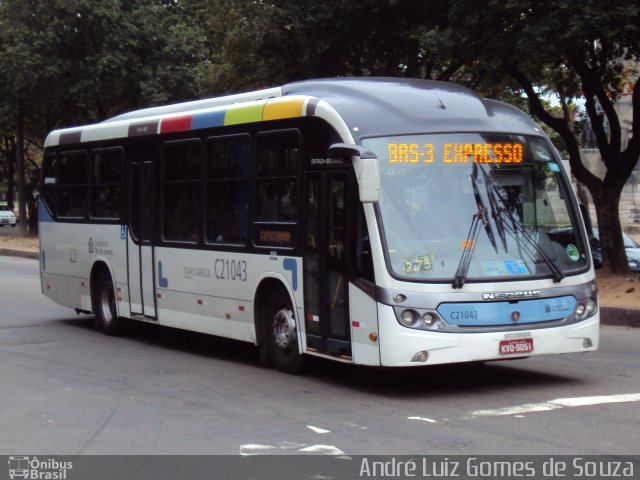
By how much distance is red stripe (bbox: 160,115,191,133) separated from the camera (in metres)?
12.9

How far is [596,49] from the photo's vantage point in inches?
811

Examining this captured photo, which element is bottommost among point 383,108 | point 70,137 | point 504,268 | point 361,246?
point 504,268

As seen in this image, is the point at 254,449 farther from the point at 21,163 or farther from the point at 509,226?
the point at 21,163

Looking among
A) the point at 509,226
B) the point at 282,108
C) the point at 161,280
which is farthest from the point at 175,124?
the point at 509,226

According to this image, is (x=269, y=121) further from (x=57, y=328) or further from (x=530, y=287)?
(x=57, y=328)

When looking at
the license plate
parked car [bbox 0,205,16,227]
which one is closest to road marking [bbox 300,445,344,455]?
the license plate

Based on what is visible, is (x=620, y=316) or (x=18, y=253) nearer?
(x=620, y=316)

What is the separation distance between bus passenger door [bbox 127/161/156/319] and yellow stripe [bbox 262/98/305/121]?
3.14 m

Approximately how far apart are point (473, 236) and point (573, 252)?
1168mm

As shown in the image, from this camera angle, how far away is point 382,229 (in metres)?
9.47

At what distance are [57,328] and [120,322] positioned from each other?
4.66 ft

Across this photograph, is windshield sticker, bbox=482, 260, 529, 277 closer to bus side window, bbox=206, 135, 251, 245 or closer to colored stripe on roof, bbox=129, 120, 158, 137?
bus side window, bbox=206, 135, 251, 245
